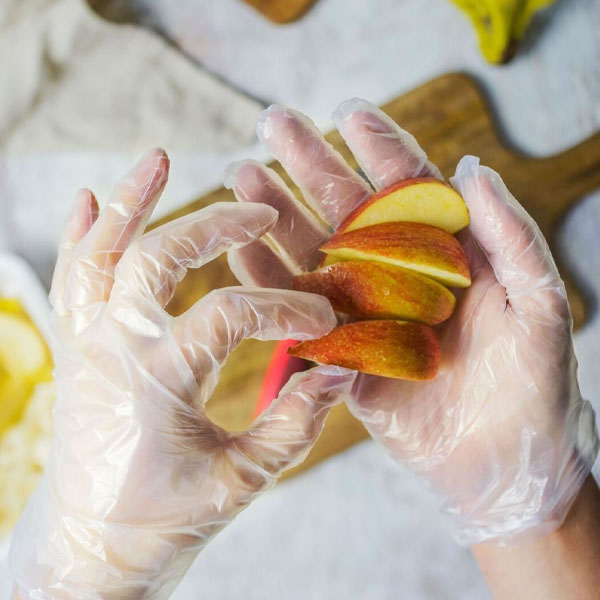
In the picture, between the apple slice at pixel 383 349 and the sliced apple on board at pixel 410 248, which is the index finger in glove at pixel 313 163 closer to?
the sliced apple on board at pixel 410 248

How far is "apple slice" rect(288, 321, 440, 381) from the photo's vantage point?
0.72 m

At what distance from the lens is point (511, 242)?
0.75 metres

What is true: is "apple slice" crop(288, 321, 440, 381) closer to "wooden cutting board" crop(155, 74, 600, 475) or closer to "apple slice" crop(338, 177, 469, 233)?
"apple slice" crop(338, 177, 469, 233)

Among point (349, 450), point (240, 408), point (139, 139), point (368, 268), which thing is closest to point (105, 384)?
point (368, 268)

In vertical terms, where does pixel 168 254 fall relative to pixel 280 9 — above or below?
below

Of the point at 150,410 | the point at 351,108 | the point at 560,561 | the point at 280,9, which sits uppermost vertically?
the point at 280,9

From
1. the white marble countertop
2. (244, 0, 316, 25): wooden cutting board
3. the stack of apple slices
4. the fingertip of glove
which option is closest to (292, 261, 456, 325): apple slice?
the stack of apple slices

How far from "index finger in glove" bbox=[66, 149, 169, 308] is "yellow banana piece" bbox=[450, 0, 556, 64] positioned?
2.11ft

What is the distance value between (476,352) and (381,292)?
16cm

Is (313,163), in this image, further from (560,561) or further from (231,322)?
Answer: (560,561)

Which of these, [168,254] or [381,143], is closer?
[168,254]

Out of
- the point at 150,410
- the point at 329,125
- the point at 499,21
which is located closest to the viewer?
the point at 150,410

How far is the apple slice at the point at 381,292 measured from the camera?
753 mm

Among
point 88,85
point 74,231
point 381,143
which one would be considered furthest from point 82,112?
point 381,143
